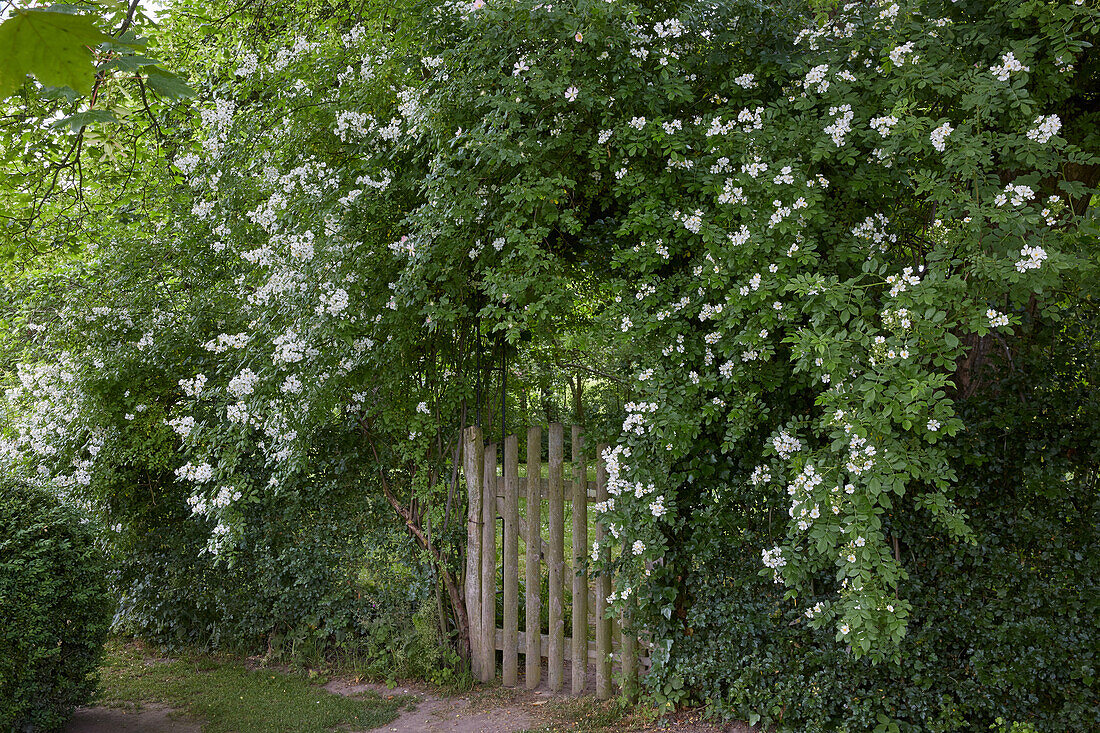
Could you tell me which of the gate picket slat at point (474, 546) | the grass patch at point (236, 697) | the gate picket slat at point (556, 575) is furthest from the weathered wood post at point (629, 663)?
the grass patch at point (236, 697)

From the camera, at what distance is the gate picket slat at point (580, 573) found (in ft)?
14.2

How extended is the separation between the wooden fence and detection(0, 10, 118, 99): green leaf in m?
3.38

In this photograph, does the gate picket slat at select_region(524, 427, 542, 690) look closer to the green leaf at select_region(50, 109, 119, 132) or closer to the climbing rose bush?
the climbing rose bush

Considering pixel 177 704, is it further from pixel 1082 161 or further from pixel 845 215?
pixel 1082 161

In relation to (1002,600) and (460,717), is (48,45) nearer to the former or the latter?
(1002,600)

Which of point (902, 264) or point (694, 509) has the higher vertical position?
point (902, 264)

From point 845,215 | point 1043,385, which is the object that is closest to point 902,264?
point 845,215

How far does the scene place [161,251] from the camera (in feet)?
17.0

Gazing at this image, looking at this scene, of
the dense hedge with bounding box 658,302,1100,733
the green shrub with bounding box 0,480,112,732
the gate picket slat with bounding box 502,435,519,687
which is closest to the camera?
the dense hedge with bounding box 658,302,1100,733

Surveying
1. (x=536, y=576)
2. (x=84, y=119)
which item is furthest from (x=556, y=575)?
(x=84, y=119)

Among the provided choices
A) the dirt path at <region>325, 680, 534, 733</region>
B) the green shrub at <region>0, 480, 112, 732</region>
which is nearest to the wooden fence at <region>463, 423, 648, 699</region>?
the dirt path at <region>325, 680, 534, 733</region>

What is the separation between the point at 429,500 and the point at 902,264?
3.14m

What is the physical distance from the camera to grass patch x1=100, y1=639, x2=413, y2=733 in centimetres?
424

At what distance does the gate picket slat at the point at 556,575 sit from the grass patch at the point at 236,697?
947 millimetres
